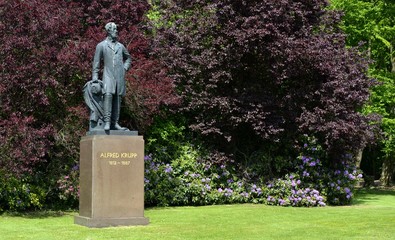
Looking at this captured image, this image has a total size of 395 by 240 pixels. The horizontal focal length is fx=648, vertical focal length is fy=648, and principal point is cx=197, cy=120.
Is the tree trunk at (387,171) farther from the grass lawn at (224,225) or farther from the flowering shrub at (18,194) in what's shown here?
the flowering shrub at (18,194)

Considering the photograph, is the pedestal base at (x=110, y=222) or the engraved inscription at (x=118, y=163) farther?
the engraved inscription at (x=118, y=163)

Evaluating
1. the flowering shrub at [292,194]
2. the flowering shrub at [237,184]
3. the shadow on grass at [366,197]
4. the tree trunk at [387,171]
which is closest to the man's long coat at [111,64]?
the flowering shrub at [237,184]

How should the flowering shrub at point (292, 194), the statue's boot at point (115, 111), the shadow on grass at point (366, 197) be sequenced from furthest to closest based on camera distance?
the shadow on grass at point (366, 197), the flowering shrub at point (292, 194), the statue's boot at point (115, 111)

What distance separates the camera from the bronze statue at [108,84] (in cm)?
1372

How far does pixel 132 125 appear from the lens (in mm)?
19766

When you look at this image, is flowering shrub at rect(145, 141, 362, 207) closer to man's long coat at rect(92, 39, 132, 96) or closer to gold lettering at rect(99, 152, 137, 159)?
gold lettering at rect(99, 152, 137, 159)

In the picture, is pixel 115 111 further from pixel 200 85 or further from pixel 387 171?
pixel 387 171

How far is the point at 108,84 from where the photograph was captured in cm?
1373

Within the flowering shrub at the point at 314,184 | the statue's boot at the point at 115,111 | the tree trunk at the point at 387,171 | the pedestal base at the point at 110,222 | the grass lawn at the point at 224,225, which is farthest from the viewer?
the tree trunk at the point at 387,171

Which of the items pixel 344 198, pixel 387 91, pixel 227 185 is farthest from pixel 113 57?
pixel 387 91

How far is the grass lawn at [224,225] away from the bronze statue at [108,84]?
2375 millimetres

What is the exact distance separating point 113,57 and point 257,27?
265 inches

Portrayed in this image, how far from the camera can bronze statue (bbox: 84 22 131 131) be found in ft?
45.0

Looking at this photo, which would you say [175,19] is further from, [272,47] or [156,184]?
[156,184]
